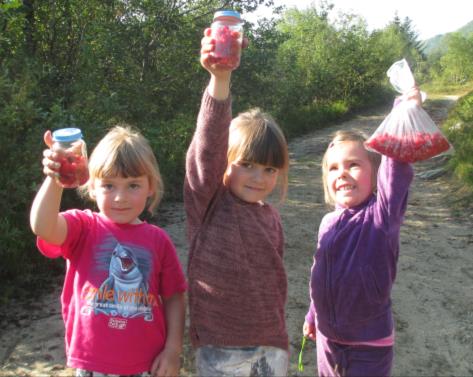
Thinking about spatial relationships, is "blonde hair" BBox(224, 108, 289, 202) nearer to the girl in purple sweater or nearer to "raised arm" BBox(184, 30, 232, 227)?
the girl in purple sweater

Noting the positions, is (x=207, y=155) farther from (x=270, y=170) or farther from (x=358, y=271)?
(x=358, y=271)

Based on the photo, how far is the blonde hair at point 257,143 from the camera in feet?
5.93

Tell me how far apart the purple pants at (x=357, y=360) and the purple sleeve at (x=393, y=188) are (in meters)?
0.49

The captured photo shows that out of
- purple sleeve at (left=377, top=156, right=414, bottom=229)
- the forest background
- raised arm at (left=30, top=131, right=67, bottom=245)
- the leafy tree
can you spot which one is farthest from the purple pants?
the leafy tree

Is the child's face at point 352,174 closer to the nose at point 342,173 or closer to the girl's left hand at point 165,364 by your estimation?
the nose at point 342,173

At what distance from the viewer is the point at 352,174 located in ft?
6.21

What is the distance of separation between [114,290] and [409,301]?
3018mm

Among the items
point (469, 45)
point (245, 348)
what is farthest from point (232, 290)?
point (469, 45)

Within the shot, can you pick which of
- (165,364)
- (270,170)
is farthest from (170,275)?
(270,170)

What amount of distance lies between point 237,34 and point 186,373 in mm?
2046

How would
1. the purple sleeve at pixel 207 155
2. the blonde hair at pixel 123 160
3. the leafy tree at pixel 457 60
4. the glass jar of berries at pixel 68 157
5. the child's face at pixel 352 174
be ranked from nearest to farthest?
the glass jar of berries at pixel 68 157 < the purple sleeve at pixel 207 155 < the blonde hair at pixel 123 160 < the child's face at pixel 352 174 < the leafy tree at pixel 457 60

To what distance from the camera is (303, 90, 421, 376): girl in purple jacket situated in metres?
1.81

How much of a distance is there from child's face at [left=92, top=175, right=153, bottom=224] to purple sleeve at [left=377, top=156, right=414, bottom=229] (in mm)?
→ 833

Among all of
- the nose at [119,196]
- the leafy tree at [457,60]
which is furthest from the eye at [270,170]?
the leafy tree at [457,60]
